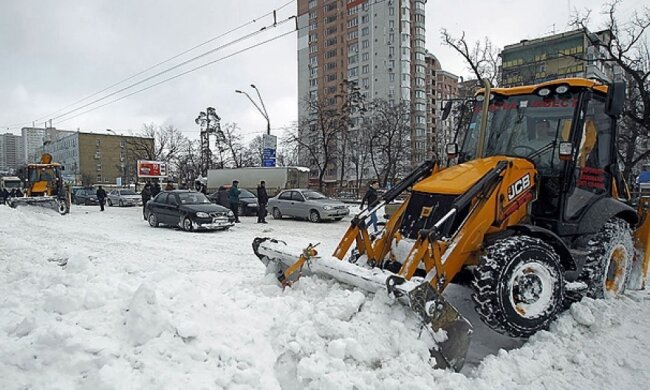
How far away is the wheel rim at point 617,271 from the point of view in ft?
19.1

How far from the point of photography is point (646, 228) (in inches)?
257

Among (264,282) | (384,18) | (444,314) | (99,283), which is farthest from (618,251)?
(384,18)

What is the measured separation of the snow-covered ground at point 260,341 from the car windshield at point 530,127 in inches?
74.5

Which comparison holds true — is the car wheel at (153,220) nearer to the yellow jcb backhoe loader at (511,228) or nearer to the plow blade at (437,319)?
the yellow jcb backhoe loader at (511,228)

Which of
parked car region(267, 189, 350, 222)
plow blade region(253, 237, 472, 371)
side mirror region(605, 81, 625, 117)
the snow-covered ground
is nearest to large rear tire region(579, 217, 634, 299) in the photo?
the snow-covered ground

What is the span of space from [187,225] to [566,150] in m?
12.7

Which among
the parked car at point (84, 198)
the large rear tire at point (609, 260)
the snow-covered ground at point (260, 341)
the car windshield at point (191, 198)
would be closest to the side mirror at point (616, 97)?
the large rear tire at point (609, 260)

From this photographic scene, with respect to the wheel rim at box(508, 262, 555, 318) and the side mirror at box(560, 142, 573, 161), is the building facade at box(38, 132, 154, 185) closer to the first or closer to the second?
the side mirror at box(560, 142, 573, 161)

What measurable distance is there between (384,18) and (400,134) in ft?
122

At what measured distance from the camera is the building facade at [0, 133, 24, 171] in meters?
77.2

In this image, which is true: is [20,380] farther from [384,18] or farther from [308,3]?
[308,3]

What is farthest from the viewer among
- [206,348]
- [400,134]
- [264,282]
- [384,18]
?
[384,18]

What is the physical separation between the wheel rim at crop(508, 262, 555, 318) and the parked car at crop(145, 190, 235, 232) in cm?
1190

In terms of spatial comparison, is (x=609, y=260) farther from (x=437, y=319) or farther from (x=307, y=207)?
(x=307, y=207)
